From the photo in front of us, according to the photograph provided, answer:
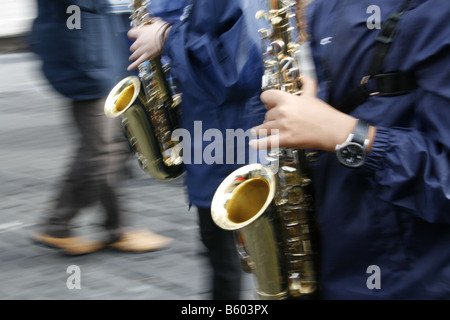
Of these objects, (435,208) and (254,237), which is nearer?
(435,208)

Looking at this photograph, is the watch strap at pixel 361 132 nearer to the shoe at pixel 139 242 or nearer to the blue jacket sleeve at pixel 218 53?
the blue jacket sleeve at pixel 218 53

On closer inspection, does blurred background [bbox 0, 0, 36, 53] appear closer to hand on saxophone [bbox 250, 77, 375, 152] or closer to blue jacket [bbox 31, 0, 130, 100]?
blue jacket [bbox 31, 0, 130, 100]

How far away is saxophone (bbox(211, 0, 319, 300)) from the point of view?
1931 millimetres

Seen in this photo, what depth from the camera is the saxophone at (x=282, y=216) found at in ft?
6.33

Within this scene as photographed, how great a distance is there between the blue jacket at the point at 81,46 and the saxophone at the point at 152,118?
Answer: 0.63 metres

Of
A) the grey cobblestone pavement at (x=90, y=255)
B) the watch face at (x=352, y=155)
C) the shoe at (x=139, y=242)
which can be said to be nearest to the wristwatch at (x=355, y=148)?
the watch face at (x=352, y=155)

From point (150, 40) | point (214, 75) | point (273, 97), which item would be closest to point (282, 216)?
point (273, 97)

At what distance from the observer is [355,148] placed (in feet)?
5.21

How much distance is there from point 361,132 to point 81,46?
8.55 feet

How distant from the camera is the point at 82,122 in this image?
159 inches

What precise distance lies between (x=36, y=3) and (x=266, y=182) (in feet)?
7.98
